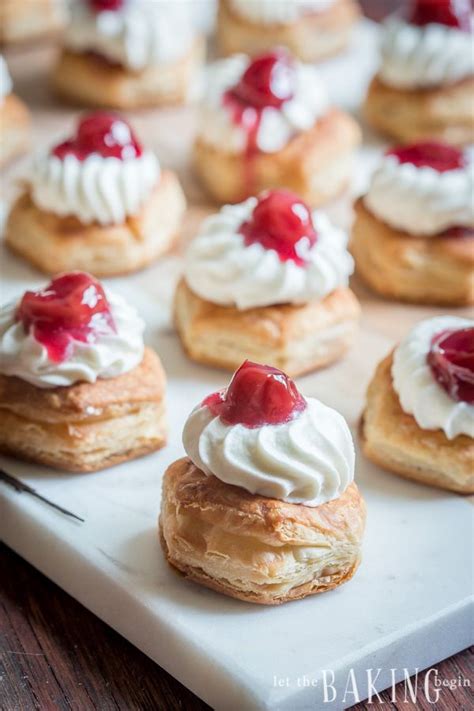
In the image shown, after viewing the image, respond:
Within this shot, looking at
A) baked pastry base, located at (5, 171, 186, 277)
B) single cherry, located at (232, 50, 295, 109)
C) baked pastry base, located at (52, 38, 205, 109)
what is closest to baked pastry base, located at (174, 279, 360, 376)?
baked pastry base, located at (5, 171, 186, 277)

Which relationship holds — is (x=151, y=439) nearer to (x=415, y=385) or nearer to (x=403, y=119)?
(x=415, y=385)

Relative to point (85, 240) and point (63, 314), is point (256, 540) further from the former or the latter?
point (85, 240)

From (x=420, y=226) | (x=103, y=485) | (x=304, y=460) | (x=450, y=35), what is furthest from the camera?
(x=450, y=35)

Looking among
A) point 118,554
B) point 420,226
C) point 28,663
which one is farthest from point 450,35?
point 28,663

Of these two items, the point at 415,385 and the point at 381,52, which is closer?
the point at 415,385

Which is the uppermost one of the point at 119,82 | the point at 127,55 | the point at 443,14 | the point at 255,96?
the point at 443,14

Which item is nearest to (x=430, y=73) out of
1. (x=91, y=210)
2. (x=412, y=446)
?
(x=91, y=210)
